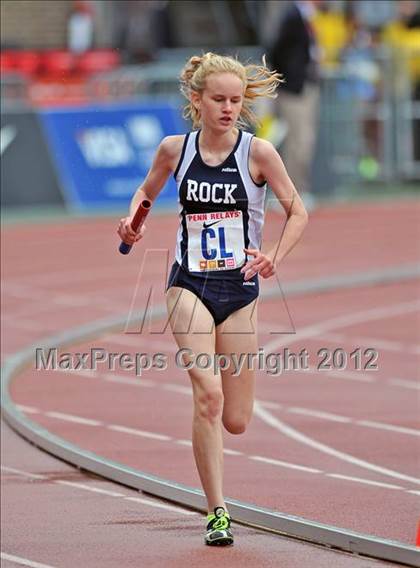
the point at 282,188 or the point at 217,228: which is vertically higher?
the point at 282,188

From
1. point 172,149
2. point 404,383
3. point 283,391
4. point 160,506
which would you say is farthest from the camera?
point 404,383

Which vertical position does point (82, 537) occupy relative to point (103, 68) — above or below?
below

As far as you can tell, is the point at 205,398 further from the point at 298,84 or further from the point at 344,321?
the point at 298,84

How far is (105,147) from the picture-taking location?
22.9 m

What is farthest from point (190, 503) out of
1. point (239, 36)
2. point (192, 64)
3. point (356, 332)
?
point (239, 36)

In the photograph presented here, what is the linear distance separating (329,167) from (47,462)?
53.5 feet

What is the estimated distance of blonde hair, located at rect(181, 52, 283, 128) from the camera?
7336mm

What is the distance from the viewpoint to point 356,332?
47.3 ft

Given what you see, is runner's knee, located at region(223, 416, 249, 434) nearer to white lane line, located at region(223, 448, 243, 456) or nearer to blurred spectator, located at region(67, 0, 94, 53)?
white lane line, located at region(223, 448, 243, 456)

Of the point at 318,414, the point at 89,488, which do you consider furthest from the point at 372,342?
the point at 89,488

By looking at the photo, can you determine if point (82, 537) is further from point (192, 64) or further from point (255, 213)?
point (192, 64)

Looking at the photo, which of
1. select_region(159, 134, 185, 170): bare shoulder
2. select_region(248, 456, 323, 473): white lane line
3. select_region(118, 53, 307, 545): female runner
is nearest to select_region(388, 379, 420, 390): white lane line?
select_region(248, 456, 323, 473): white lane line

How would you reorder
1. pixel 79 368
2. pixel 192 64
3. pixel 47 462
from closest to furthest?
pixel 192 64 < pixel 47 462 < pixel 79 368

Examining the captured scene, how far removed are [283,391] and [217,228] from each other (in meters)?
4.48
